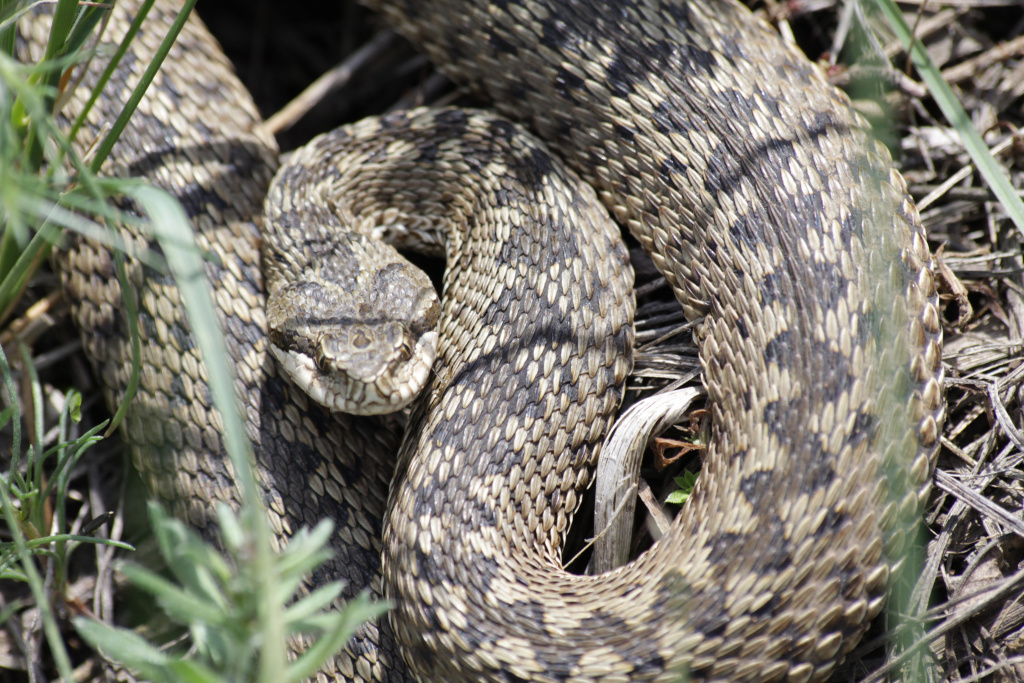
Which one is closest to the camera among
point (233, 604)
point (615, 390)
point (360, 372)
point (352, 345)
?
point (233, 604)

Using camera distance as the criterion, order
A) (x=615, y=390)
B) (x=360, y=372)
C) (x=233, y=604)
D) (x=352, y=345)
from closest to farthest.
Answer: (x=233, y=604) → (x=360, y=372) → (x=352, y=345) → (x=615, y=390)

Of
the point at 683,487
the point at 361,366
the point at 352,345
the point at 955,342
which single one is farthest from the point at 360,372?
the point at 955,342

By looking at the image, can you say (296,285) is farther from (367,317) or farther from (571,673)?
(571,673)

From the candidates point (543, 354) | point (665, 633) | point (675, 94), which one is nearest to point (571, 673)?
point (665, 633)

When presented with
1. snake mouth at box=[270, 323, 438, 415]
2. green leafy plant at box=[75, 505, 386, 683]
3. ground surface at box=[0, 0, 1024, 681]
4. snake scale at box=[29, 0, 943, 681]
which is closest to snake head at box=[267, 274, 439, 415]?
snake mouth at box=[270, 323, 438, 415]

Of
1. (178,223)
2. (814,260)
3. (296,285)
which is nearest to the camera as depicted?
(178,223)

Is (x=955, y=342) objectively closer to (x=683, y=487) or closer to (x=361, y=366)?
(x=683, y=487)

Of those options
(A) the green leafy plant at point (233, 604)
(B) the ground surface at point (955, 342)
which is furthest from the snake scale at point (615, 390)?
(A) the green leafy plant at point (233, 604)
